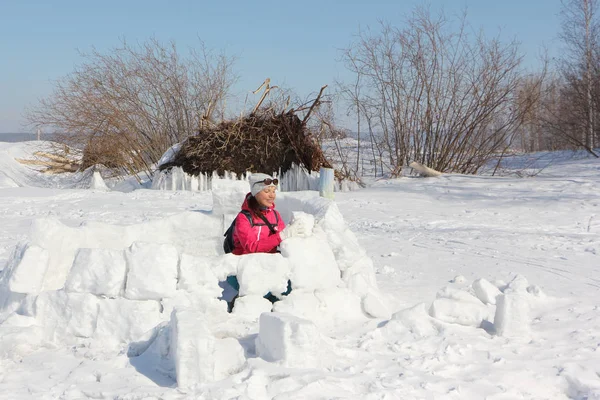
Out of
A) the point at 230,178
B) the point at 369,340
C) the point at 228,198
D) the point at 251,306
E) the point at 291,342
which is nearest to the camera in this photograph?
the point at 291,342

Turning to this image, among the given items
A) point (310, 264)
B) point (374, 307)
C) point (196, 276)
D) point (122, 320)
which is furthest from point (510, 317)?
point (122, 320)

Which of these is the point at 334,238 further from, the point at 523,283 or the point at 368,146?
the point at 368,146

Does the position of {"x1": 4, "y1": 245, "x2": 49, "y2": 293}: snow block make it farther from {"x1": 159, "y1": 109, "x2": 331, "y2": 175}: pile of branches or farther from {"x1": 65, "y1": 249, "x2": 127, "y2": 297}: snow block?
{"x1": 159, "y1": 109, "x2": 331, "y2": 175}: pile of branches

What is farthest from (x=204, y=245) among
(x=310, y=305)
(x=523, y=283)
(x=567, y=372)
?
(x=567, y=372)

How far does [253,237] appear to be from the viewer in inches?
181

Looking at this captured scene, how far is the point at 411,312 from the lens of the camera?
12.7 feet

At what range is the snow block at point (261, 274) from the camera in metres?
4.02

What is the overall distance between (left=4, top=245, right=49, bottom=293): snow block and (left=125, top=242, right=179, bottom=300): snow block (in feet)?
1.95

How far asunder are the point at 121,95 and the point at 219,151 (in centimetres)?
497

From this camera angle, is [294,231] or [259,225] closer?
[294,231]

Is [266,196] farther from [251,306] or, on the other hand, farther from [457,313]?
[457,313]

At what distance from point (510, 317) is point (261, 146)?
886 cm

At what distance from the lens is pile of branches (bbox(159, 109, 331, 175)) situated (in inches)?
482

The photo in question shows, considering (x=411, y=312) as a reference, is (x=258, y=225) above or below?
above
